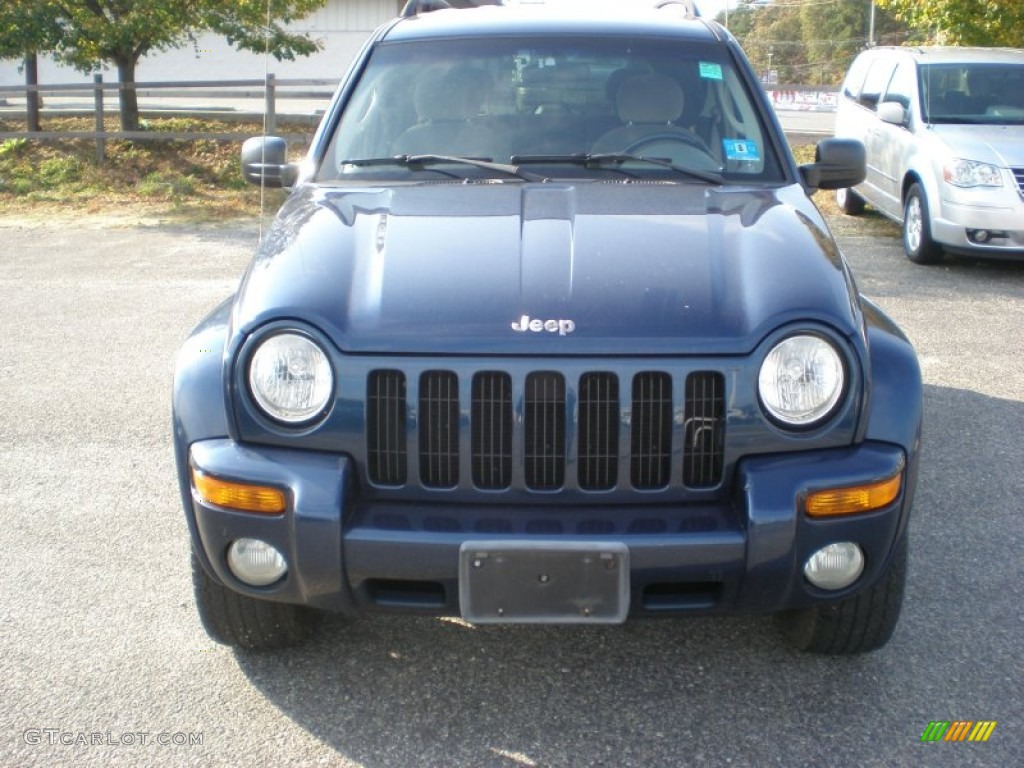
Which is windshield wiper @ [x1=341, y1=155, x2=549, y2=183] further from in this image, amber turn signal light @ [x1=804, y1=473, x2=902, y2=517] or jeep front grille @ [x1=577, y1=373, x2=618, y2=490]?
amber turn signal light @ [x1=804, y1=473, x2=902, y2=517]

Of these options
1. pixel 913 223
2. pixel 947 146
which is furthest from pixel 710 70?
pixel 913 223

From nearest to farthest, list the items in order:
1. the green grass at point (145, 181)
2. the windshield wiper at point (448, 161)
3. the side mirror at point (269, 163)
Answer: the windshield wiper at point (448, 161), the side mirror at point (269, 163), the green grass at point (145, 181)

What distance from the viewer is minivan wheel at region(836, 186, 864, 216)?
39.5 feet

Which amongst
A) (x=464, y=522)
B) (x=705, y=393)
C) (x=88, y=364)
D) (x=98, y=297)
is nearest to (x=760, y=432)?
(x=705, y=393)

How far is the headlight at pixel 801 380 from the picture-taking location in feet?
9.36

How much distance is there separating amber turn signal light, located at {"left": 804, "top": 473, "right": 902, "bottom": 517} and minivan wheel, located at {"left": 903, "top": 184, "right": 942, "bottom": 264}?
6.97 m

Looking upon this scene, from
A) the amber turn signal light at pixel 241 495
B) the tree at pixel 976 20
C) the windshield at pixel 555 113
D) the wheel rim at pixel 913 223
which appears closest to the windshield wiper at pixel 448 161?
the windshield at pixel 555 113

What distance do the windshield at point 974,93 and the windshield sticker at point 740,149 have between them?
20.3 ft

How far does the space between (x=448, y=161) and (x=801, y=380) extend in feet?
5.27

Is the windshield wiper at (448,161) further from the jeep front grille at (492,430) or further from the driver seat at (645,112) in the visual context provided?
the jeep front grille at (492,430)

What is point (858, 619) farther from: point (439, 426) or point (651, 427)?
point (439, 426)

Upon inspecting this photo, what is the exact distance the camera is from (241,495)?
2.83 m

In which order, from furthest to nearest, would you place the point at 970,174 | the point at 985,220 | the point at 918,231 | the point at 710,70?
the point at 918,231
the point at 970,174
the point at 985,220
the point at 710,70

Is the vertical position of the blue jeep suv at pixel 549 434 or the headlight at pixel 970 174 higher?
the headlight at pixel 970 174
